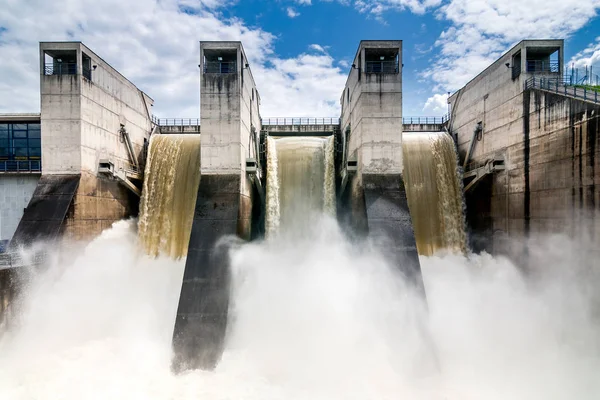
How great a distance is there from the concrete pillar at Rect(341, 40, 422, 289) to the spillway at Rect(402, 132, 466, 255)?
266cm

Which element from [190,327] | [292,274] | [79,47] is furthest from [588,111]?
[79,47]

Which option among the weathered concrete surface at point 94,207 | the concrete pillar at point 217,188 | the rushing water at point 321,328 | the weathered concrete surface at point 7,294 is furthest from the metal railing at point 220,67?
the weathered concrete surface at point 7,294

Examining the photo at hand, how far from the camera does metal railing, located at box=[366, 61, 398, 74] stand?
49.5 feet

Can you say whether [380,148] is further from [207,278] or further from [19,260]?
[19,260]

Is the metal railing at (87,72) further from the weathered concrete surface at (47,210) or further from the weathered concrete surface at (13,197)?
the weathered concrete surface at (13,197)

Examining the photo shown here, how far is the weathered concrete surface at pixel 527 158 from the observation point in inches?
435

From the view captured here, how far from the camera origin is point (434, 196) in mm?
16406

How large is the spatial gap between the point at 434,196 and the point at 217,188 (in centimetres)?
1052

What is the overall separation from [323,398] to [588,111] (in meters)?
12.3

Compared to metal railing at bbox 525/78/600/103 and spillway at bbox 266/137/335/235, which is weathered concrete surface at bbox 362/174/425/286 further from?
metal railing at bbox 525/78/600/103

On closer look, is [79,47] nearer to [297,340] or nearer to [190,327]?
[190,327]

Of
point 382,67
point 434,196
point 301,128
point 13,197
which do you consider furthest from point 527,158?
point 13,197

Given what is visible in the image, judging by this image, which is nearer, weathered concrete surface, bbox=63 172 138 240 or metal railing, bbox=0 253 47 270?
metal railing, bbox=0 253 47 270

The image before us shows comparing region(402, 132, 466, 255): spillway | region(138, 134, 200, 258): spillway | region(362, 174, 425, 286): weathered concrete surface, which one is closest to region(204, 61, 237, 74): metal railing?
region(138, 134, 200, 258): spillway
